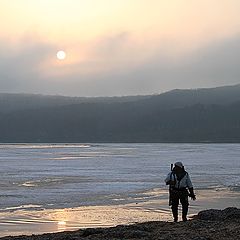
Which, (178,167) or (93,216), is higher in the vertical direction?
(178,167)

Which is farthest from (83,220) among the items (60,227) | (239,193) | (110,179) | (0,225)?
(110,179)

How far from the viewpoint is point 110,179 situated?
37.8m

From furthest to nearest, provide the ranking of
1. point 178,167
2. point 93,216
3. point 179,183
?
point 93,216
point 179,183
point 178,167

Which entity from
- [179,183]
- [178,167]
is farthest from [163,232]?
[178,167]

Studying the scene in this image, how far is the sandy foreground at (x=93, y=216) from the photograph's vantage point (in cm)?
1800

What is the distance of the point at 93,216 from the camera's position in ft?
67.9

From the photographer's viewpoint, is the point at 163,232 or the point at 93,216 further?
the point at 93,216

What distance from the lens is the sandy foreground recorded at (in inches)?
709

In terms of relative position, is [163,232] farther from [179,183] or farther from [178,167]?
[178,167]

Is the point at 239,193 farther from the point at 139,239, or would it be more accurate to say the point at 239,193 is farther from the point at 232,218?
the point at 139,239

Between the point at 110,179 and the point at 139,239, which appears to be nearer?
the point at 139,239

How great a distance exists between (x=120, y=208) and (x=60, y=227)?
16.7 feet

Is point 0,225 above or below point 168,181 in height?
below

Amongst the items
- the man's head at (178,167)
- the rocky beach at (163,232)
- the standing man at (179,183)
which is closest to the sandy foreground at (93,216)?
the rocky beach at (163,232)
